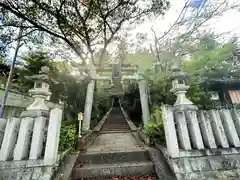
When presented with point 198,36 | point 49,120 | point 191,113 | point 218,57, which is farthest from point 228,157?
point 198,36

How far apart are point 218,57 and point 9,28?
10.7 metres

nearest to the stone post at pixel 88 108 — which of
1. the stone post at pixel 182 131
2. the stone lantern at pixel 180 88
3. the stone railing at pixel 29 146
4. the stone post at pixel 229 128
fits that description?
the stone railing at pixel 29 146

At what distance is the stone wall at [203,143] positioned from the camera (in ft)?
9.01

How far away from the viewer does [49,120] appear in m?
2.94

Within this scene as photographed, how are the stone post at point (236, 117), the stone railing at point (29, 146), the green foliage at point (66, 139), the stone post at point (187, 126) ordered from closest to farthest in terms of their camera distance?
the stone railing at point (29, 146)
the stone post at point (187, 126)
the stone post at point (236, 117)
the green foliage at point (66, 139)

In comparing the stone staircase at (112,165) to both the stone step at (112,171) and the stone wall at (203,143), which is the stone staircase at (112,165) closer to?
the stone step at (112,171)

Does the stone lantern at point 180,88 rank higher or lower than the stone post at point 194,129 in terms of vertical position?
higher

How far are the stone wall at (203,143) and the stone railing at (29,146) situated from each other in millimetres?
2375

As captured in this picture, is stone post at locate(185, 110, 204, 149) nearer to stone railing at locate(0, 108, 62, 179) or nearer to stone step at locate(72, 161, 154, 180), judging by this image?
stone step at locate(72, 161, 154, 180)

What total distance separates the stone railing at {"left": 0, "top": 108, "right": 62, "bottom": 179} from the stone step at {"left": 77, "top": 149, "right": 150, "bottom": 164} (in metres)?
0.89

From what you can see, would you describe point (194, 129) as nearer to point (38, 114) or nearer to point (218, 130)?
point (218, 130)

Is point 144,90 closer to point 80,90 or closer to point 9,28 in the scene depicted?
point 80,90

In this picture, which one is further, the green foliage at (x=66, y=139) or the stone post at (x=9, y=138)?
the green foliage at (x=66, y=139)

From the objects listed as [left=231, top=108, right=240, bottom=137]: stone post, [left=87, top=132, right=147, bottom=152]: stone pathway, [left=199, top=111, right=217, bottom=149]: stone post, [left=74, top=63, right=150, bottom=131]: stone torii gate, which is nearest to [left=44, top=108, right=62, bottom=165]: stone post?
[left=87, top=132, right=147, bottom=152]: stone pathway
